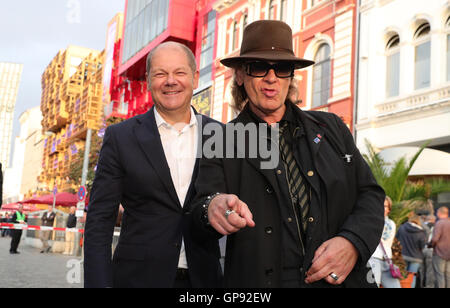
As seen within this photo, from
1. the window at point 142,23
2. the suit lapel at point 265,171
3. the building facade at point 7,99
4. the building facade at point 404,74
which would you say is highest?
the building facade at point 7,99

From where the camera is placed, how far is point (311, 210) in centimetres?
191

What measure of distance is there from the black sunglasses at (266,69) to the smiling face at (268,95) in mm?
14

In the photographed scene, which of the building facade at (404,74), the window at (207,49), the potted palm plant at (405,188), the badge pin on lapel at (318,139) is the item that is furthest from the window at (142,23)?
the badge pin on lapel at (318,139)

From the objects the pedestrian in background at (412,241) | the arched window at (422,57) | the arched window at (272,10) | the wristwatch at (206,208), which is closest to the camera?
the wristwatch at (206,208)

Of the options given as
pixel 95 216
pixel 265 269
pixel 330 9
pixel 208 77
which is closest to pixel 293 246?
pixel 265 269

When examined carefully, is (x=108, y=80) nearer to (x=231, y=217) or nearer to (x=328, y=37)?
(x=328, y=37)

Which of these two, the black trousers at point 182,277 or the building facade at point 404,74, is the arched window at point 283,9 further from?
the black trousers at point 182,277

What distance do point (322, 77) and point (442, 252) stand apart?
1000 centimetres

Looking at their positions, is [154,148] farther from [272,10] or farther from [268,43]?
[272,10]

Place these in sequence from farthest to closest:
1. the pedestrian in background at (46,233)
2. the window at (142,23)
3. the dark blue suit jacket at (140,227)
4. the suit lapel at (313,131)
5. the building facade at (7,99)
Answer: the building facade at (7,99) → the window at (142,23) → the pedestrian in background at (46,233) → the dark blue suit jacket at (140,227) → the suit lapel at (313,131)

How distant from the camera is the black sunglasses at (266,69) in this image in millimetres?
2178

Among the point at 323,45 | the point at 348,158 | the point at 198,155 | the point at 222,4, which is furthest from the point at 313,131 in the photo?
the point at 222,4

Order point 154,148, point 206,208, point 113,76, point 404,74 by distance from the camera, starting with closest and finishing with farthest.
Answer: point 206,208
point 154,148
point 404,74
point 113,76

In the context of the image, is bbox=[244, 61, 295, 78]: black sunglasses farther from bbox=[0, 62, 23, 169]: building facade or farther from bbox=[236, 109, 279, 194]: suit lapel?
bbox=[0, 62, 23, 169]: building facade
